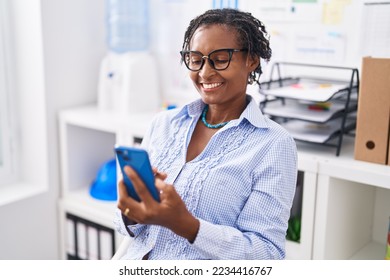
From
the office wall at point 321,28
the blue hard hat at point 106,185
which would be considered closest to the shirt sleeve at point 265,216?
the office wall at point 321,28

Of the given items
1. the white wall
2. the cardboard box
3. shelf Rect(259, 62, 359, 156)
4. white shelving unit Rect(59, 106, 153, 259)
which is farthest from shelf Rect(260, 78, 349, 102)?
the white wall

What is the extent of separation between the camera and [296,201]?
1.72 metres

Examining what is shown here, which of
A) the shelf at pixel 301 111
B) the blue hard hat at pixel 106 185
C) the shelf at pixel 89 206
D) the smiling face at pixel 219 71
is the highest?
the smiling face at pixel 219 71

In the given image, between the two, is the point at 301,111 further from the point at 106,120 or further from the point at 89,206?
the point at 89,206

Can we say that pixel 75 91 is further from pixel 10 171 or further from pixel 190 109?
pixel 190 109

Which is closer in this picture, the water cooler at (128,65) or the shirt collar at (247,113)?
the shirt collar at (247,113)

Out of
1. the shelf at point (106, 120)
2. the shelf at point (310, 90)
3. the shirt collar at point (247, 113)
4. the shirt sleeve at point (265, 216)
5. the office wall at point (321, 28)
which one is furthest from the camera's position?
the shelf at point (106, 120)

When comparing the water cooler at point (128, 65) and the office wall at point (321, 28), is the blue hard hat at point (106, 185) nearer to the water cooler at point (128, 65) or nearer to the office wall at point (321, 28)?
the water cooler at point (128, 65)

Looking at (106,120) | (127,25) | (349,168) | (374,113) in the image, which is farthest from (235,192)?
(127,25)

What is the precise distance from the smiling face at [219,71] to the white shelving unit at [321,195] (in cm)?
43

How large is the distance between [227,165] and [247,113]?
0.14 metres

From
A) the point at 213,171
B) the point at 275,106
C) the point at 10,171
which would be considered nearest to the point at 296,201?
the point at 275,106

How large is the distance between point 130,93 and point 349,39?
35.4 inches

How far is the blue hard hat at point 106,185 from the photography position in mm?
2100
